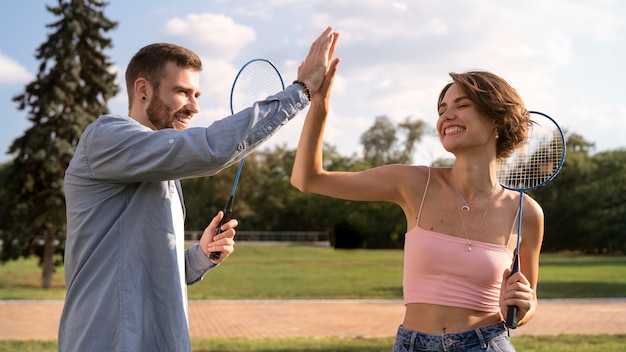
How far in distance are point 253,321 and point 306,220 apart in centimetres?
4165

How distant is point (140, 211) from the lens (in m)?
2.58

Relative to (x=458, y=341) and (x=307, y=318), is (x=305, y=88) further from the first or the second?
(x=307, y=318)

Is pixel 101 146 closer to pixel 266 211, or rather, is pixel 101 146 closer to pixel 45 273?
pixel 45 273

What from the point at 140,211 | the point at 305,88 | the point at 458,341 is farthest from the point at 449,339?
the point at 140,211

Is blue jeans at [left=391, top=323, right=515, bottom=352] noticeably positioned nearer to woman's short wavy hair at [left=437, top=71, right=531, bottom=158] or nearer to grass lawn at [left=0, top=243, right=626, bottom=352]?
woman's short wavy hair at [left=437, top=71, right=531, bottom=158]

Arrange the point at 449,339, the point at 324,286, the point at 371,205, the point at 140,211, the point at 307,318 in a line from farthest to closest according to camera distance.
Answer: the point at 371,205 → the point at 324,286 → the point at 307,318 → the point at 449,339 → the point at 140,211

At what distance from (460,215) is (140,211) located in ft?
4.48

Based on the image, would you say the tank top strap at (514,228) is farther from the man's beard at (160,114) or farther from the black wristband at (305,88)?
the man's beard at (160,114)

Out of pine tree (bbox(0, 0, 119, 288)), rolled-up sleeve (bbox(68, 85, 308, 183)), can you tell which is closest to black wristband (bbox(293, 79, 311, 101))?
rolled-up sleeve (bbox(68, 85, 308, 183))

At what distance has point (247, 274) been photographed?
2805 cm

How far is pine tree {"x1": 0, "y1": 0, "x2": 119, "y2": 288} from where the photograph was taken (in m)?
23.3

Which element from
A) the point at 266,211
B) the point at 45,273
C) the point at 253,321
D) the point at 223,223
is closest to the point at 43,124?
the point at 45,273

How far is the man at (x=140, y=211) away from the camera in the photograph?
246 centimetres

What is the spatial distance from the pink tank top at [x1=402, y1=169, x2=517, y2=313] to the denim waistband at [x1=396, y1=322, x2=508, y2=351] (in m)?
0.10
